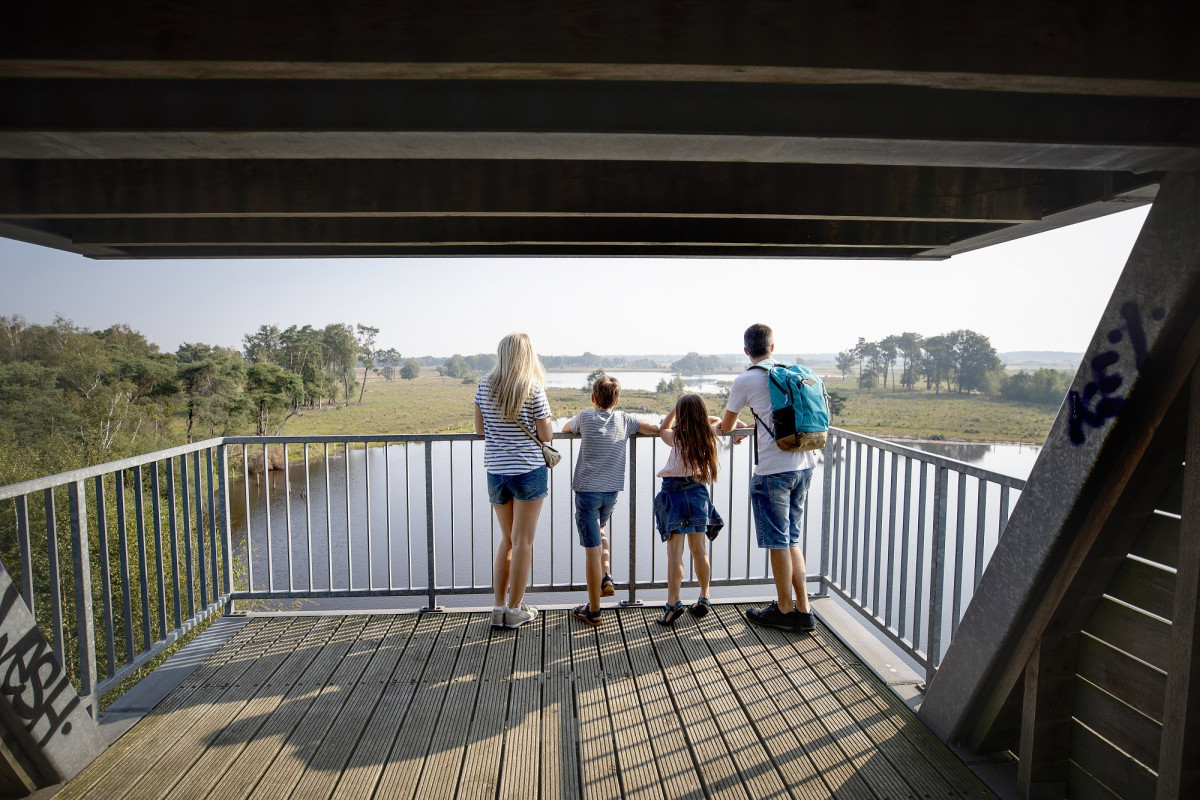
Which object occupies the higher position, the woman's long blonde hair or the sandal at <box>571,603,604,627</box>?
the woman's long blonde hair

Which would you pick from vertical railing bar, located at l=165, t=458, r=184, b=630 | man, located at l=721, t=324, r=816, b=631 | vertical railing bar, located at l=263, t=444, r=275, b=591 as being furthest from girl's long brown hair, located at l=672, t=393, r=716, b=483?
vertical railing bar, located at l=165, t=458, r=184, b=630

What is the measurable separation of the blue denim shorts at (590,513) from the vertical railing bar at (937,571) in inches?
65.4

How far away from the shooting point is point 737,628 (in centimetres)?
369

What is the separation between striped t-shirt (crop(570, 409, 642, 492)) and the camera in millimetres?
3619

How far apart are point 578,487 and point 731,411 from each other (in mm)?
978

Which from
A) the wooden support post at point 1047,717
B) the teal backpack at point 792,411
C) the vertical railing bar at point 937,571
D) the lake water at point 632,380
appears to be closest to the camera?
the wooden support post at point 1047,717

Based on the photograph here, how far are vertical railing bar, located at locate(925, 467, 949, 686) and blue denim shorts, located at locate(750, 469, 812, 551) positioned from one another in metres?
0.67

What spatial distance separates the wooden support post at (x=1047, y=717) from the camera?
7.08ft

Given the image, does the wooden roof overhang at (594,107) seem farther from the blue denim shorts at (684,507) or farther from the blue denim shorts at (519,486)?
the blue denim shorts at (684,507)

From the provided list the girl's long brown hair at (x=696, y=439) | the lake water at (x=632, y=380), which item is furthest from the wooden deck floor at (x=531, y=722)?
the lake water at (x=632, y=380)

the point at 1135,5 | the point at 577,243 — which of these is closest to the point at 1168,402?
the point at 1135,5

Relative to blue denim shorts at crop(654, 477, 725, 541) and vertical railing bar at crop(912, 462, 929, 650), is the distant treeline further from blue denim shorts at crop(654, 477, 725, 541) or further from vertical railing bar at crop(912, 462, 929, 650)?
blue denim shorts at crop(654, 477, 725, 541)

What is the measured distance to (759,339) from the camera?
3389mm

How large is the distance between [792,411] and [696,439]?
1.75ft
